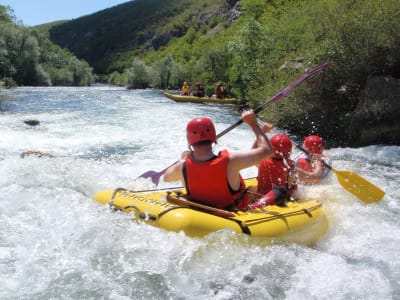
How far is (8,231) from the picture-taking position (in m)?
4.50

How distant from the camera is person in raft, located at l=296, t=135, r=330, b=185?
19.4 feet

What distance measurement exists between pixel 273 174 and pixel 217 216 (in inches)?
49.7

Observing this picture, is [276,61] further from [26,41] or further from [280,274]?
[26,41]

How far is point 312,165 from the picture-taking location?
6090 millimetres

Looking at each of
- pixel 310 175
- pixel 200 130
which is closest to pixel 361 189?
pixel 310 175

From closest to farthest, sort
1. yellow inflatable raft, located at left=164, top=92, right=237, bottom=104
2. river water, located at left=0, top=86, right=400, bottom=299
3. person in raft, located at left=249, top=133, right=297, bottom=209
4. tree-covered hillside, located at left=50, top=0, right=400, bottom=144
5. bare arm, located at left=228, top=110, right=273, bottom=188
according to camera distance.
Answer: river water, located at left=0, top=86, right=400, bottom=299 → bare arm, located at left=228, top=110, right=273, bottom=188 → person in raft, located at left=249, top=133, right=297, bottom=209 → tree-covered hillside, located at left=50, top=0, right=400, bottom=144 → yellow inflatable raft, located at left=164, top=92, right=237, bottom=104

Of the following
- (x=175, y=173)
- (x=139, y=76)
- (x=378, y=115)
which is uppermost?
(x=175, y=173)

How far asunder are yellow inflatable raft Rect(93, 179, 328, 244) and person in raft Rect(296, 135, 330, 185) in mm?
1071

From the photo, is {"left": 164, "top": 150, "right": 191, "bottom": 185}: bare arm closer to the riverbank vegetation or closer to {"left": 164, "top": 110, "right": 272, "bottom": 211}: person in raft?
{"left": 164, "top": 110, "right": 272, "bottom": 211}: person in raft

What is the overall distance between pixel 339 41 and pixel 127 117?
847 centimetres

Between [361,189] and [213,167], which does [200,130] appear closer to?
[213,167]

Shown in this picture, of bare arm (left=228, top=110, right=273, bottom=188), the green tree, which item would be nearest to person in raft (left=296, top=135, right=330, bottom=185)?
bare arm (left=228, top=110, right=273, bottom=188)

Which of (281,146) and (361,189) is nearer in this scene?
(281,146)

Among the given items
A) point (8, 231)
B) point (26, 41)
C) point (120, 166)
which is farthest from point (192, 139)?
point (26, 41)
